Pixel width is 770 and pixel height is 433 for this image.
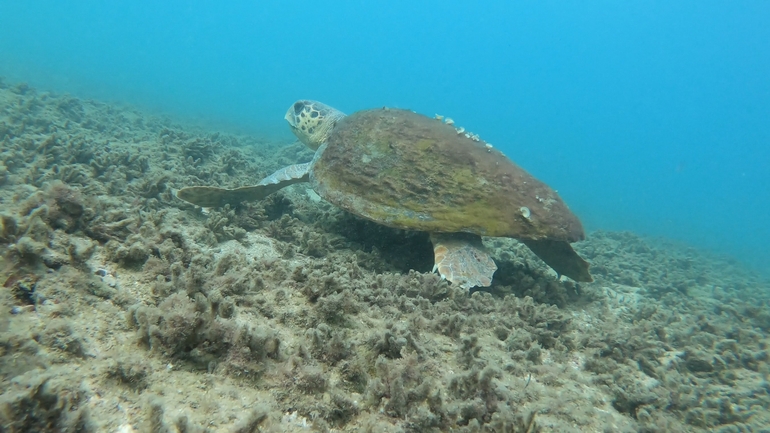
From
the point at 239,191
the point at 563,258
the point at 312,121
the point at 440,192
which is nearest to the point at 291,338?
the point at 440,192

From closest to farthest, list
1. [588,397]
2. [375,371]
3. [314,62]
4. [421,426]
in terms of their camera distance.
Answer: [421,426], [375,371], [588,397], [314,62]

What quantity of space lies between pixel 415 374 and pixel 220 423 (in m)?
1.02

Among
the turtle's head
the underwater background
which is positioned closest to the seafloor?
the underwater background

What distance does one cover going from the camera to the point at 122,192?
4.40 meters

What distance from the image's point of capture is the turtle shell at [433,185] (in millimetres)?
4098

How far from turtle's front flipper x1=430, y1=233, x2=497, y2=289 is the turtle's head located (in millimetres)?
3393

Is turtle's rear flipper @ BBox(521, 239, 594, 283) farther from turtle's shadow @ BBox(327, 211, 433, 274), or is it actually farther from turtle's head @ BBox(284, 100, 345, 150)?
turtle's head @ BBox(284, 100, 345, 150)

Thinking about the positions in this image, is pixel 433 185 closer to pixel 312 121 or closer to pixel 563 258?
pixel 563 258

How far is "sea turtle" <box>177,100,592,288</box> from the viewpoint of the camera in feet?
13.4

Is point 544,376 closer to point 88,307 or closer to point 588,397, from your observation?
point 588,397

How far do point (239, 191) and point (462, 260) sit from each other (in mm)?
2883

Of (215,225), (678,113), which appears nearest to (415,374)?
(215,225)

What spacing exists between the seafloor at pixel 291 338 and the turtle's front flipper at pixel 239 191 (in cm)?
18

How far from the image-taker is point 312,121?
261 inches
